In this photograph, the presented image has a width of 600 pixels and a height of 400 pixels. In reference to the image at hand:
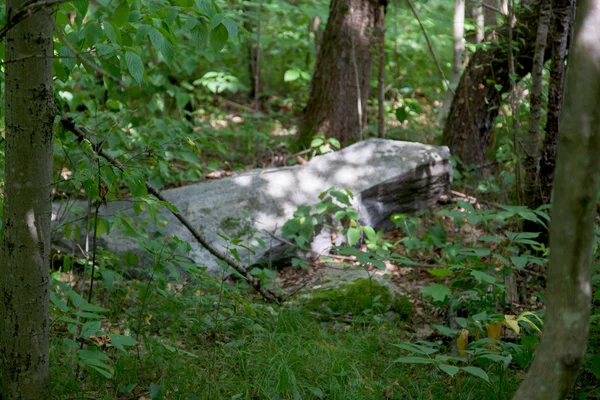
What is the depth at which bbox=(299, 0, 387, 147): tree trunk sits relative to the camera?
7.13m

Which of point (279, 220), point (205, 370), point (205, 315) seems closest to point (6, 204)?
point (205, 370)

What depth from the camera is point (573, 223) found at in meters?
1.44

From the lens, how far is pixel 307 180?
18.2ft

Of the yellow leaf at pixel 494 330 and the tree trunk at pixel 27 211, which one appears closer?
the tree trunk at pixel 27 211

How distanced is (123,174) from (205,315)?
1.32 m

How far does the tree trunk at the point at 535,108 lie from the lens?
14.0 ft

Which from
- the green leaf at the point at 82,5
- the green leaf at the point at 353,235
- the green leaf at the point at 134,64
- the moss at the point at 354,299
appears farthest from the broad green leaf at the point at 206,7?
the green leaf at the point at 353,235

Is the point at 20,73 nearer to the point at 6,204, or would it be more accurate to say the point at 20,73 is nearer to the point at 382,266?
the point at 6,204

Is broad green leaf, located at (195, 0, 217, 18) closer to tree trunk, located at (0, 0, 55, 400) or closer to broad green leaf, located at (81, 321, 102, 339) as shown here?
tree trunk, located at (0, 0, 55, 400)

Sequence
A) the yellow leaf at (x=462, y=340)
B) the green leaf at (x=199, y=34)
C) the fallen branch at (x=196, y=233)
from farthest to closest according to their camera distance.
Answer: the yellow leaf at (x=462, y=340)
the fallen branch at (x=196, y=233)
the green leaf at (x=199, y=34)

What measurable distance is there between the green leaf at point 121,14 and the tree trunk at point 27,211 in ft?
1.31

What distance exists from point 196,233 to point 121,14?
1.45 m

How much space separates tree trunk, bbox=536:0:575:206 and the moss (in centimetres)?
141

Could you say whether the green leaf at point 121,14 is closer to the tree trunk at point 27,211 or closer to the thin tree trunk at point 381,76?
the tree trunk at point 27,211
